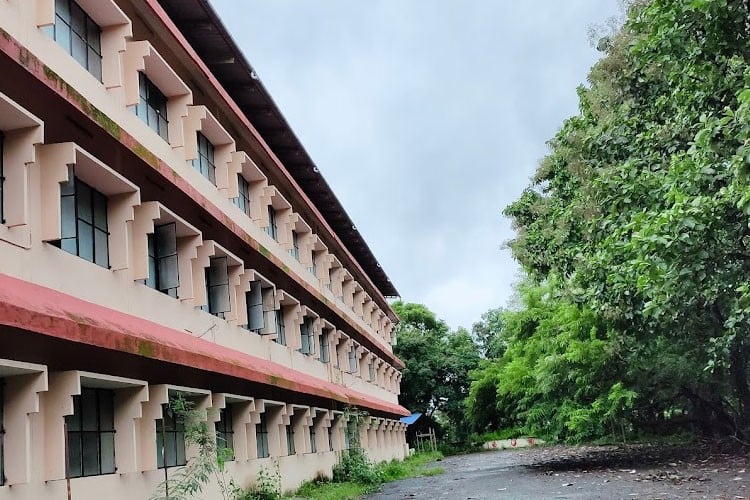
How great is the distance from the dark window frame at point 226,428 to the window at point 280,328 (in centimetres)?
355

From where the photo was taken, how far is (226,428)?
516 inches

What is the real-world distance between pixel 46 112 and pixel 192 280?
444cm

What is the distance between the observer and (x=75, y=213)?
337 inches

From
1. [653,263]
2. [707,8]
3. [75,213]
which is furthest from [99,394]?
[707,8]

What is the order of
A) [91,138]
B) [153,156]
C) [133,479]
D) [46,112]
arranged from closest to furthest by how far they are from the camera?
[46,112]
[91,138]
[133,479]
[153,156]

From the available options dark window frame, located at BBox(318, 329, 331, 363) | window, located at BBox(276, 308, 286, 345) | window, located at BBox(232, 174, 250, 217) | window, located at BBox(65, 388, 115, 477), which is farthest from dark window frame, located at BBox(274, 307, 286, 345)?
window, located at BBox(65, 388, 115, 477)

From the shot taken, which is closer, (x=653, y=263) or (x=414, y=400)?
(x=653, y=263)

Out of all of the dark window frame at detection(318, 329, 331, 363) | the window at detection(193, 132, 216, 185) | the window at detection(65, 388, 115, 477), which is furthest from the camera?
the dark window frame at detection(318, 329, 331, 363)

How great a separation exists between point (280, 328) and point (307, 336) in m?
2.41

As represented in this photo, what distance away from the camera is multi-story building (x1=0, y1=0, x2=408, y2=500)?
7098mm

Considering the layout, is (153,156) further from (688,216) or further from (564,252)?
(564,252)

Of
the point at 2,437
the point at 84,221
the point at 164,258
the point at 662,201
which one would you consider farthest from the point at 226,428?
the point at 662,201

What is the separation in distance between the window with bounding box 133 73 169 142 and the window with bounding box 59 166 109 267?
1.73 metres

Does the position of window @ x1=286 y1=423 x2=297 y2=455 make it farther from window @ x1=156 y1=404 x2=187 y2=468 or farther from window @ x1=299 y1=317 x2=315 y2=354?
window @ x1=156 y1=404 x2=187 y2=468
